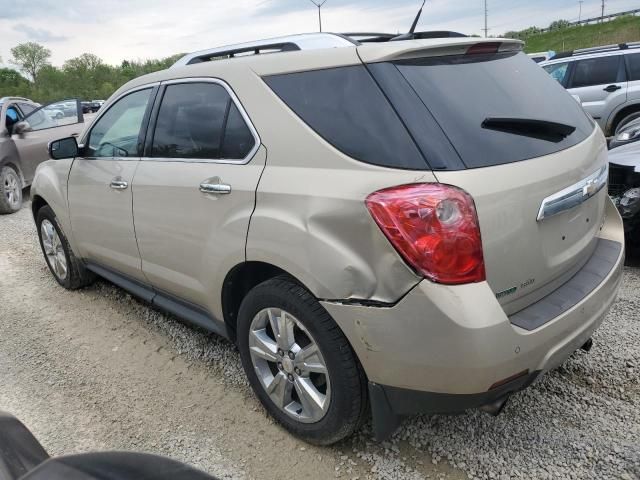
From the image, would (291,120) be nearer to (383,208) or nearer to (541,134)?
(383,208)

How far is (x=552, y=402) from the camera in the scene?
8.79ft

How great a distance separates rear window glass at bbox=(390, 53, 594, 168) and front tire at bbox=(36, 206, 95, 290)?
11.1 feet

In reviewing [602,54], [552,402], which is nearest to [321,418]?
[552,402]

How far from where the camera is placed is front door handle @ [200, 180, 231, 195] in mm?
2549

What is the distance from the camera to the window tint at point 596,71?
9.62 metres

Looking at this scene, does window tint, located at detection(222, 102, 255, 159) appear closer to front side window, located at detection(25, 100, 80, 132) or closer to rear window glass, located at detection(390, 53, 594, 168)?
rear window glass, located at detection(390, 53, 594, 168)

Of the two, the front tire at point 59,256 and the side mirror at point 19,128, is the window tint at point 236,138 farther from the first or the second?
the side mirror at point 19,128

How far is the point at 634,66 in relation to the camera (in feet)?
31.1

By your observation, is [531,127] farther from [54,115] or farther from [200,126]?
[54,115]

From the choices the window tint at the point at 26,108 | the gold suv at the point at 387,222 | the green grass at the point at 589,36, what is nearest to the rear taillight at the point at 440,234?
the gold suv at the point at 387,222

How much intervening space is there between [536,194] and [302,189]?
0.92 meters

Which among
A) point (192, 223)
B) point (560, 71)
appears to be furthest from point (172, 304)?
point (560, 71)

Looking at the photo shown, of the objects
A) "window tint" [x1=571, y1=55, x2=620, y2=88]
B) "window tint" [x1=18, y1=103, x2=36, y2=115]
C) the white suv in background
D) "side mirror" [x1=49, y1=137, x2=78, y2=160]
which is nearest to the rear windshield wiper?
"side mirror" [x1=49, y1=137, x2=78, y2=160]

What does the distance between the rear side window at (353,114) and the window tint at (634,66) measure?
9.28 m
